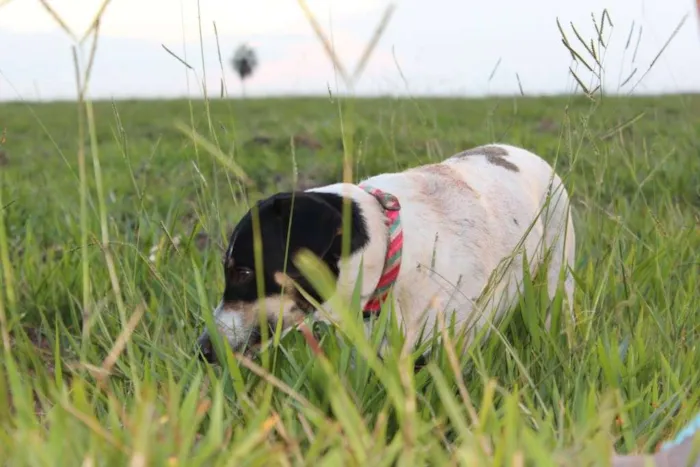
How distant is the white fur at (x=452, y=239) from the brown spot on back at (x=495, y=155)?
0.15 m

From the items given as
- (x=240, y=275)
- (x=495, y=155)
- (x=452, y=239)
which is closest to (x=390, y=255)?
(x=452, y=239)

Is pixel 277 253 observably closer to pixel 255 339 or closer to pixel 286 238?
pixel 286 238

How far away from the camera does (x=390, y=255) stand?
287 cm

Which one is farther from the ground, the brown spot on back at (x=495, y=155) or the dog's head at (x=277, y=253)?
the brown spot on back at (x=495, y=155)

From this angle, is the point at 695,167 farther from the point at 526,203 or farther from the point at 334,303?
the point at 334,303

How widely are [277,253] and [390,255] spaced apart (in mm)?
390

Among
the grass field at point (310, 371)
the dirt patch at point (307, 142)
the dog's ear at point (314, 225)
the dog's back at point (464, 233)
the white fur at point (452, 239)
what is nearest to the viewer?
the grass field at point (310, 371)

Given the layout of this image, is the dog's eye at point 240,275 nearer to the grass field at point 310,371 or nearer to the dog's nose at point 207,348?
the grass field at point 310,371

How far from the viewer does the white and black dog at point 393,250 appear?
2742 mm

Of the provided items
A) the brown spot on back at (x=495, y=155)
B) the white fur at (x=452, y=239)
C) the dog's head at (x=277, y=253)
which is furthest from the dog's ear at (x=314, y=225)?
the brown spot on back at (x=495, y=155)

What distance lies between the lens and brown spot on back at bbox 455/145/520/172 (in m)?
3.76

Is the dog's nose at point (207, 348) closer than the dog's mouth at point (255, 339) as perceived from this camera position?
Yes

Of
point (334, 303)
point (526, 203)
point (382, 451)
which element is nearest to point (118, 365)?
point (382, 451)

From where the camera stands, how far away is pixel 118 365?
266 cm
